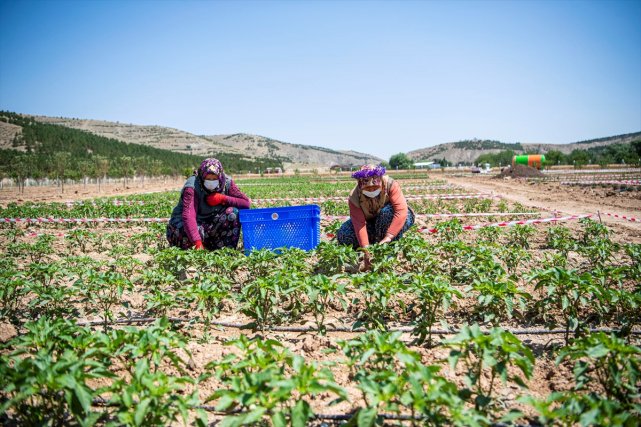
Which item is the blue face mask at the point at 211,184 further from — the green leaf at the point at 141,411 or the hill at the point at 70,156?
the hill at the point at 70,156

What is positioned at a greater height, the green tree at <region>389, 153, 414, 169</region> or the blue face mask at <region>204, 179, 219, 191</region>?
the green tree at <region>389, 153, 414, 169</region>

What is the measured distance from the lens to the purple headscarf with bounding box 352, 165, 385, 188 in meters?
4.52

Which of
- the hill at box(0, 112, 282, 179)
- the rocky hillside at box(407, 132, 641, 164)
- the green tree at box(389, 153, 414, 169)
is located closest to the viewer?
the hill at box(0, 112, 282, 179)

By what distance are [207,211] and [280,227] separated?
119cm

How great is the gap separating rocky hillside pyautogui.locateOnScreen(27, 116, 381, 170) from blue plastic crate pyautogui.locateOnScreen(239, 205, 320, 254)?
100086mm

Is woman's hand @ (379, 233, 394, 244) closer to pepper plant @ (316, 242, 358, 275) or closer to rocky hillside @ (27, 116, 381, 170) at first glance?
pepper plant @ (316, 242, 358, 275)

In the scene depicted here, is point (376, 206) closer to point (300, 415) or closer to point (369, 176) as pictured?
point (369, 176)

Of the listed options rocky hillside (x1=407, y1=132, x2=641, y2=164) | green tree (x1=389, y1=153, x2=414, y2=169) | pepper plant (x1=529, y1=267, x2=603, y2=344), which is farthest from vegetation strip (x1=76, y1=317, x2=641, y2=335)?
rocky hillside (x1=407, y1=132, x2=641, y2=164)

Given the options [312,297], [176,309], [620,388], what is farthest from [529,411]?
[176,309]

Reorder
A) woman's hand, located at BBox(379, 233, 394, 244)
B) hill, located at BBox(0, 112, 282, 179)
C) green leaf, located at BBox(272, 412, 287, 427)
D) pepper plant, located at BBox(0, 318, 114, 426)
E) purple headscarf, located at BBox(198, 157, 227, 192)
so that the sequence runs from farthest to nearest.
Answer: hill, located at BBox(0, 112, 282, 179)
purple headscarf, located at BBox(198, 157, 227, 192)
woman's hand, located at BBox(379, 233, 394, 244)
pepper plant, located at BBox(0, 318, 114, 426)
green leaf, located at BBox(272, 412, 287, 427)

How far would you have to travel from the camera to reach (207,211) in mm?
5270

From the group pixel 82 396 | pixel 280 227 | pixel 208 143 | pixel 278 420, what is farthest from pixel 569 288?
pixel 208 143

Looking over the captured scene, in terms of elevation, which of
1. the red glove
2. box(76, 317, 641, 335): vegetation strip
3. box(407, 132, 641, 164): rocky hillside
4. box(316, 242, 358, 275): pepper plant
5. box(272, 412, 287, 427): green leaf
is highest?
box(407, 132, 641, 164): rocky hillside

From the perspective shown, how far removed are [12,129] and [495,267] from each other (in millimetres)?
103670
